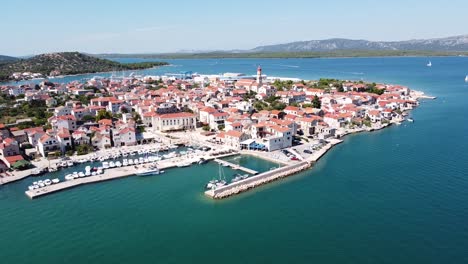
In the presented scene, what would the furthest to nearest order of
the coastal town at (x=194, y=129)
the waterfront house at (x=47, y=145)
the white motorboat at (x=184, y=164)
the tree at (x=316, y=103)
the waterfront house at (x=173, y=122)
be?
the tree at (x=316, y=103), the waterfront house at (x=173, y=122), the waterfront house at (x=47, y=145), the coastal town at (x=194, y=129), the white motorboat at (x=184, y=164)

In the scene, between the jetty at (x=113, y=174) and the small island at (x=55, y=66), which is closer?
the jetty at (x=113, y=174)

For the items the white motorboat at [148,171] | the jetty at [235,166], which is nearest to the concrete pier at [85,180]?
the white motorboat at [148,171]

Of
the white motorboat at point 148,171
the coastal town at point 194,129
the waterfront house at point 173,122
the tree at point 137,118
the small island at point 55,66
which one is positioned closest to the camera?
the white motorboat at point 148,171

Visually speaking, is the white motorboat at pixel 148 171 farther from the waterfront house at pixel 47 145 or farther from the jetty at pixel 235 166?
the waterfront house at pixel 47 145

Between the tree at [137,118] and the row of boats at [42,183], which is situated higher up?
the tree at [137,118]

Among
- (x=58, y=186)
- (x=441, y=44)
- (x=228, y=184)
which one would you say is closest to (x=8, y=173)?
(x=58, y=186)

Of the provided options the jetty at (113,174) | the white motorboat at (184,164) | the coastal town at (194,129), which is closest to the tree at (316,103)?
the coastal town at (194,129)

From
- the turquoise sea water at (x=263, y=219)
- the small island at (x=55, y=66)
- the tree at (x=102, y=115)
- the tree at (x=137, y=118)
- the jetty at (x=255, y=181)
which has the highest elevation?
the small island at (x=55, y=66)
